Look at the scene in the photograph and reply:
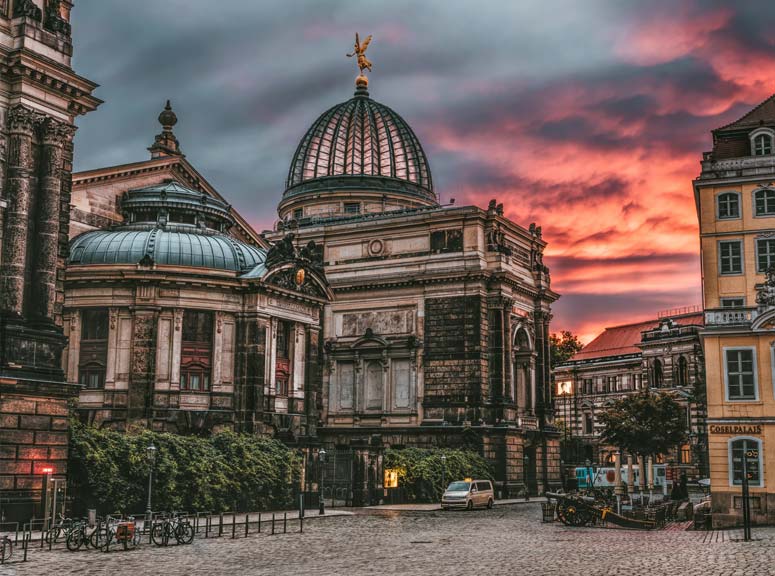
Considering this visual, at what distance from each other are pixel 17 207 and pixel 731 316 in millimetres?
27344

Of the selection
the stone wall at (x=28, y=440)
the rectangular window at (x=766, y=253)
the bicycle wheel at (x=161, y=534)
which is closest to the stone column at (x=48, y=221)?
the stone wall at (x=28, y=440)

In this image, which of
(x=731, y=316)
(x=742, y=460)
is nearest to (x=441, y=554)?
(x=742, y=460)

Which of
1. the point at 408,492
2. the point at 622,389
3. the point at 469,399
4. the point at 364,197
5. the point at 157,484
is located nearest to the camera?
the point at 157,484

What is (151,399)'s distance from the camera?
1959 inches

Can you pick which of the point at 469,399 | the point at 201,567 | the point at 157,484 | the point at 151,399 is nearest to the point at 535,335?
the point at 469,399

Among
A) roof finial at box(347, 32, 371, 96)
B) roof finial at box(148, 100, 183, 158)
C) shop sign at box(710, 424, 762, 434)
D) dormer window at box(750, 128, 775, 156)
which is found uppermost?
roof finial at box(347, 32, 371, 96)

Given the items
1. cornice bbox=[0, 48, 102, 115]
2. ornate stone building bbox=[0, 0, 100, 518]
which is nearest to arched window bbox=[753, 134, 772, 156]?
cornice bbox=[0, 48, 102, 115]

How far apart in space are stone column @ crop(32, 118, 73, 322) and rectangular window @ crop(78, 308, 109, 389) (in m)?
16.2

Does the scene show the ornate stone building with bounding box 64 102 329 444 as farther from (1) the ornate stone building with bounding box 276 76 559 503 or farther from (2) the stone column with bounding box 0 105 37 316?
(2) the stone column with bounding box 0 105 37 316

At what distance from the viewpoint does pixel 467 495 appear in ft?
163

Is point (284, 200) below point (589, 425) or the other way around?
the other way around

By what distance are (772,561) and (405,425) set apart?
44.7m

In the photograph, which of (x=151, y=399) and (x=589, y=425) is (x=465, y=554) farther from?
(x=589, y=425)

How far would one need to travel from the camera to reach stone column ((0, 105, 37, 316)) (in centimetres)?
3331
